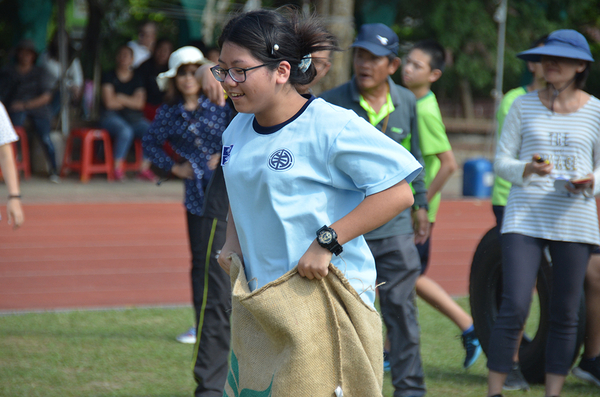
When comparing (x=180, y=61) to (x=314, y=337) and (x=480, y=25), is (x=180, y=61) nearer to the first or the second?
→ (x=314, y=337)

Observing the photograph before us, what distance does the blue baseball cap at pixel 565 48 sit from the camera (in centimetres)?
357

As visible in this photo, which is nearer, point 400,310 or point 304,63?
point 304,63

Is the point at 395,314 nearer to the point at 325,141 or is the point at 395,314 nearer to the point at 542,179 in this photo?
the point at 542,179

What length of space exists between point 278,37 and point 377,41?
1.82 metres

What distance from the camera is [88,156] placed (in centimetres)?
1207

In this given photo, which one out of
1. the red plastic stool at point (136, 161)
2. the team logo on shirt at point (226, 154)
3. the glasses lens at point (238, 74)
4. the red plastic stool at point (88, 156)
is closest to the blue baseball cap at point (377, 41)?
the team logo on shirt at point (226, 154)

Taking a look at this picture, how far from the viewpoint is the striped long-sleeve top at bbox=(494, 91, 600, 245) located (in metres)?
3.56

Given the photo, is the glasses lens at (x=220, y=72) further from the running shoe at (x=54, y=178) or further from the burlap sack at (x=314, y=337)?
the running shoe at (x=54, y=178)

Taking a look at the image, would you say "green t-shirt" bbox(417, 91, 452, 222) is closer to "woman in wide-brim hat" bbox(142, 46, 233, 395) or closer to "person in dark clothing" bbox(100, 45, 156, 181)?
"woman in wide-brim hat" bbox(142, 46, 233, 395)

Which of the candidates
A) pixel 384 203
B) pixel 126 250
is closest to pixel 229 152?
pixel 384 203

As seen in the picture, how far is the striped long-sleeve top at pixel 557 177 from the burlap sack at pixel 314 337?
1715mm

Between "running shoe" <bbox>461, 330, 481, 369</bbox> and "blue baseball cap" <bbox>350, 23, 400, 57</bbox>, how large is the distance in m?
1.89

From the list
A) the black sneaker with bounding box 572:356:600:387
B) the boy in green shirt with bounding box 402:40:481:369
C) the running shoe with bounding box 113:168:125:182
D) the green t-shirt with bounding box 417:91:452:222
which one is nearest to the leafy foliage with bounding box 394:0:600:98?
the running shoe with bounding box 113:168:125:182

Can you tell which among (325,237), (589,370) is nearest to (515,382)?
(589,370)
